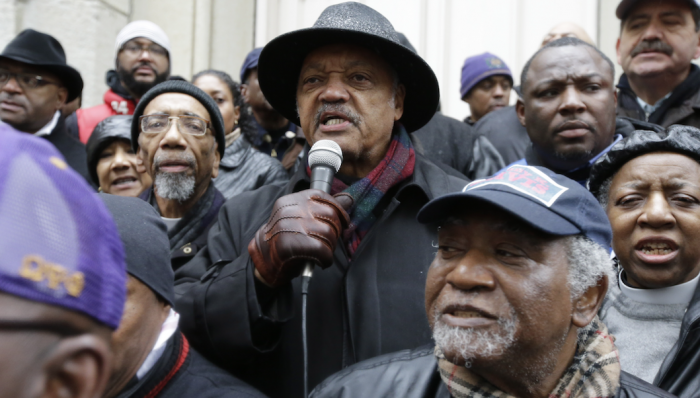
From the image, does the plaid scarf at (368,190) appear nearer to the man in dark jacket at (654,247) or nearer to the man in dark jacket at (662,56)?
the man in dark jacket at (654,247)

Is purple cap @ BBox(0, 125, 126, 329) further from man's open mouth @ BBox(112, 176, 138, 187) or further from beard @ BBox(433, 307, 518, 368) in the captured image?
man's open mouth @ BBox(112, 176, 138, 187)

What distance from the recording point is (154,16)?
23.3 feet

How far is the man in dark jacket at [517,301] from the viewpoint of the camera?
→ 6.31ft

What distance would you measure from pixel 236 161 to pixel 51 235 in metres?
3.54

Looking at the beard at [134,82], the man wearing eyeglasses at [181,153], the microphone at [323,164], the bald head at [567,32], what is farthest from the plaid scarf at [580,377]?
the beard at [134,82]

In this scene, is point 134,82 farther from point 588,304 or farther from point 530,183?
point 588,304

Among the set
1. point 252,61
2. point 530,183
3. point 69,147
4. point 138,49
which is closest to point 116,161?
point 69,147

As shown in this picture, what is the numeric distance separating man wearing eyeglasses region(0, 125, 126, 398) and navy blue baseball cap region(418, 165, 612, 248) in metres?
1.27

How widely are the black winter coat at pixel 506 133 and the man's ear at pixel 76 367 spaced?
3.64 metres

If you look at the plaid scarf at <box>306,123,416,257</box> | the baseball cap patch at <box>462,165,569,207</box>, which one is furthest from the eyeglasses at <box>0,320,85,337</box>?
the plaid scarf at <box>306,123,416,257</box>

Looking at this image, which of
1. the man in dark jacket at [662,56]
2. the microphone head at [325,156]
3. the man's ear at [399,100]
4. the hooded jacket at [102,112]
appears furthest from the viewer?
the hooded jacket at [102,112]

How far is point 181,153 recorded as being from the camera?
3.41 m

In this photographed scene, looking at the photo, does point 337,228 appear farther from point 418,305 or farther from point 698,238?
point 698,238

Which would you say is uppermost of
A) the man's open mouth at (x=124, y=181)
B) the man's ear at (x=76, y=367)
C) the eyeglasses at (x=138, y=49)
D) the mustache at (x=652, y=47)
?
the mustache at (x=652, y=47)
